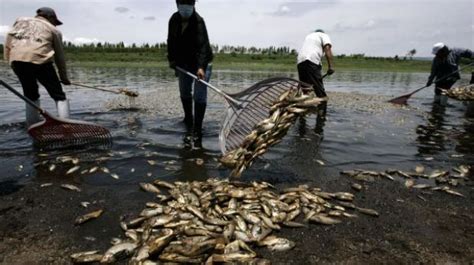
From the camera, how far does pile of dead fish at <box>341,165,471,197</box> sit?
548cm

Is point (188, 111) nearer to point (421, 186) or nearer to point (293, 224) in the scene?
point (293, 224)

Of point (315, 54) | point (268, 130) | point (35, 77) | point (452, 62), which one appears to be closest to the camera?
point (268, 130)

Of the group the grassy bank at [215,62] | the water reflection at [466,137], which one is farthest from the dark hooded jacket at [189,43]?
the grassy bank at [215,62]

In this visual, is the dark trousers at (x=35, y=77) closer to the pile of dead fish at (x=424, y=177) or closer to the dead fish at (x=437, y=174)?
the pile of dead fish at (x=424, y=177)

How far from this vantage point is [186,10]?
6.94 meters

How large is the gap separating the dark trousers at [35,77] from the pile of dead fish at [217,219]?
3667mm

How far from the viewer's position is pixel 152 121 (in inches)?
388

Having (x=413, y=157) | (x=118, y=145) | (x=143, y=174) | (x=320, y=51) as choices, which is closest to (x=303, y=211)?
(x=143, y=174)

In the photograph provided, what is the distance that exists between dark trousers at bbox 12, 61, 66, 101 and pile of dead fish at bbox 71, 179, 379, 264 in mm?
3667

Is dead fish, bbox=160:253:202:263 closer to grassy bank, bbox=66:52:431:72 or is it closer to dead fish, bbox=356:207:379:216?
dead fish, bbox=356:207:379:216

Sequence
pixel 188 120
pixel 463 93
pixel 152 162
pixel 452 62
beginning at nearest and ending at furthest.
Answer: pixel 152 162 < pixel 188 120 < pixel 463 93 < pixel 452 62

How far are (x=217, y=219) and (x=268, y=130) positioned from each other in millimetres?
1565

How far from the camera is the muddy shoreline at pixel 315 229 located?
3.53 metres

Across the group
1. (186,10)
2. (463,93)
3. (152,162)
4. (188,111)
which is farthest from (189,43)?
(463,93)
